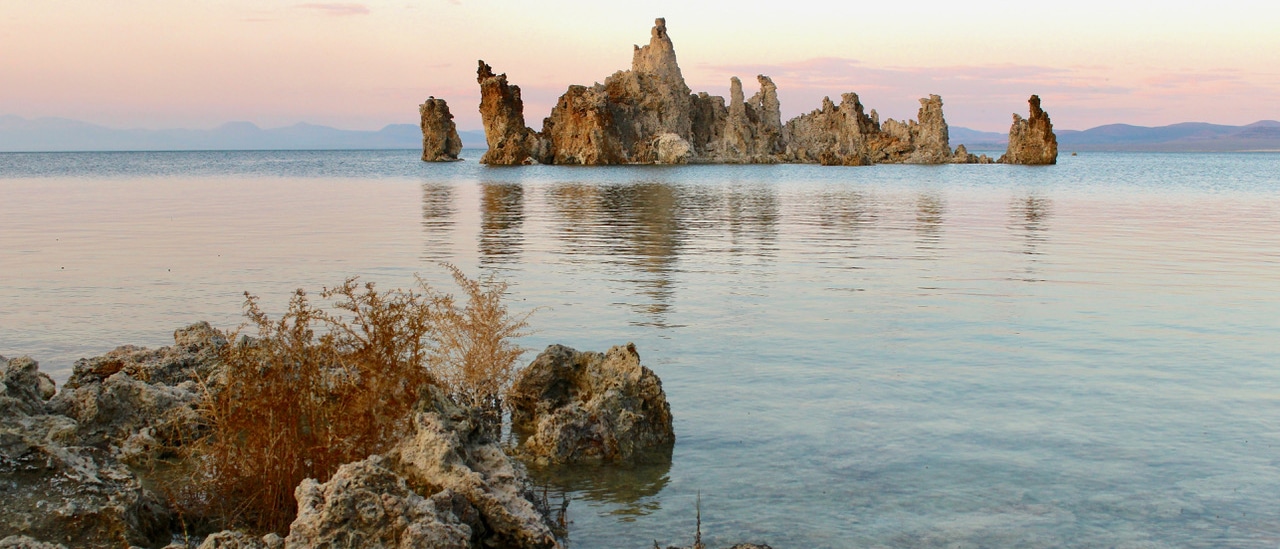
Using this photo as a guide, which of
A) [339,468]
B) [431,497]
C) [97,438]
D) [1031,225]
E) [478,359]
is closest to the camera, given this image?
[339,468]

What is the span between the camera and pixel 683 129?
395 feet

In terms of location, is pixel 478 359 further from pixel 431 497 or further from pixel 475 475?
pixel 431 497

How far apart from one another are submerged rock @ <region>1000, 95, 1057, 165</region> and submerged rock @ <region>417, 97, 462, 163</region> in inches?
2518

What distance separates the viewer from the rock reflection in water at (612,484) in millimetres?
5926

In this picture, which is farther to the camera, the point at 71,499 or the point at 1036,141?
the point at 1036,141

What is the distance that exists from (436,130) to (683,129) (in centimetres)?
2860

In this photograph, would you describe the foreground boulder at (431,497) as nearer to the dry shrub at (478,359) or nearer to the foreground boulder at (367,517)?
the foreground boulder at (367,517)

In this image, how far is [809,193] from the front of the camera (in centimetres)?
4384

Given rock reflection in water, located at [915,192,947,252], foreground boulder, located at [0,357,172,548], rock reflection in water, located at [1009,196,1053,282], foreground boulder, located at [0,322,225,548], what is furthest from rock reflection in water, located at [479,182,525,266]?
foreground boulder, located at [0,357,172,548]

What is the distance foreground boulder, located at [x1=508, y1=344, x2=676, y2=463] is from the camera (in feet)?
22.0

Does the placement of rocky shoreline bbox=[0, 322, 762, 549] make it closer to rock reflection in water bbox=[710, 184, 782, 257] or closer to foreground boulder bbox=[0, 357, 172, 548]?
foreground boulder bbox=[0, 357, 172, 548]

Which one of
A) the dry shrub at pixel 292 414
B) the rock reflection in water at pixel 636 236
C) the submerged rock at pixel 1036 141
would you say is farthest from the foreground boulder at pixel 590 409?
the submerged rock at pixel 1036 141

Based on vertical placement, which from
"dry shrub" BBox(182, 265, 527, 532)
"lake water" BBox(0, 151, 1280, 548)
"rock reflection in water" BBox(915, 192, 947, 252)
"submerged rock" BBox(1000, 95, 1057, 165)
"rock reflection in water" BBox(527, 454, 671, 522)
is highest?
→ "submerged rock" BBox(1000, 95, 1057, 165)

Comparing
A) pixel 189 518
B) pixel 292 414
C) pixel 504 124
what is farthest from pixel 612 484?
pixel 504 124
